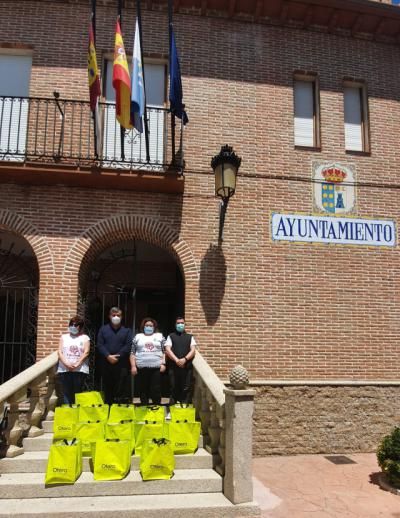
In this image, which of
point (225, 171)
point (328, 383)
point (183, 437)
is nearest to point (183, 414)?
point (183, 437)

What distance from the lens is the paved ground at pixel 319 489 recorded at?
18.6 feet

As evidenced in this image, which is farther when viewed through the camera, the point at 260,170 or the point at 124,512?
the point at 260,170

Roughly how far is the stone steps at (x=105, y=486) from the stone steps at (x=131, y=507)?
0.06m

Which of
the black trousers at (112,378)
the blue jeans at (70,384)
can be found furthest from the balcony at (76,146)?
the blue jeans at (70,384)

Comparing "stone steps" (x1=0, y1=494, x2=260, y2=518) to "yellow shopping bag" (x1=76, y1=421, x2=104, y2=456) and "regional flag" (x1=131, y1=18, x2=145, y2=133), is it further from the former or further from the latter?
"regional flag" (x1=131, y1=18, x2=145, y2=133)

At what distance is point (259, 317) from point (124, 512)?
4546mm

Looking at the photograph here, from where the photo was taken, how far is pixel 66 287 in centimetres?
838

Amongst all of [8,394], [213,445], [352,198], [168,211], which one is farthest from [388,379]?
[8,394]

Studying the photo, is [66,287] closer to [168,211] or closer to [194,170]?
[168,211]

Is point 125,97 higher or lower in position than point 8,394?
higher

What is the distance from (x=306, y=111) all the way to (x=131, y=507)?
803cm

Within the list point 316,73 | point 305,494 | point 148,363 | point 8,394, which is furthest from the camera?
point 316,73

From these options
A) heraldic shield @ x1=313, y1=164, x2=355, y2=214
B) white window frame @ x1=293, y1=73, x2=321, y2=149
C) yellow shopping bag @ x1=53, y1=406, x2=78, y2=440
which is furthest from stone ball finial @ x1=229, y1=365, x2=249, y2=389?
white window frame @ x1=293, y1=73, x2=321, y2=149

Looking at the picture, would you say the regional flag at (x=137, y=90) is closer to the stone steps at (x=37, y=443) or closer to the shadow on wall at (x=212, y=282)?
the shadow on wall at (x=212, y=282)
